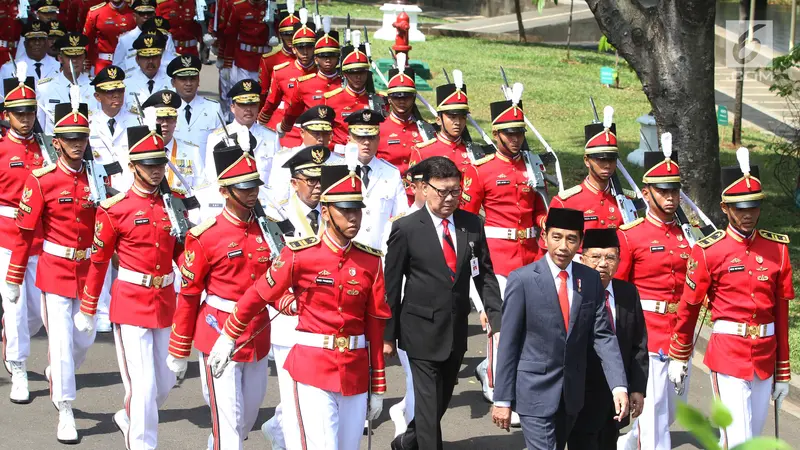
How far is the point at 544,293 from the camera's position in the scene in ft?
20.2

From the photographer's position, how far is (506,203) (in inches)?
367

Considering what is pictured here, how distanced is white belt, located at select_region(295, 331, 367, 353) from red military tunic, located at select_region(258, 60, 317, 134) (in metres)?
6.40

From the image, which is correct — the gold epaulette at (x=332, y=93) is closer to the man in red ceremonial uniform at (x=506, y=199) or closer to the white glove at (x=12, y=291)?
the man in red ceremonial uniform at (x=506, y=199)

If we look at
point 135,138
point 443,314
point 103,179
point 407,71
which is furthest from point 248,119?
point 443,314

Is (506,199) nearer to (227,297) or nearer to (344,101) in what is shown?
(227,297)

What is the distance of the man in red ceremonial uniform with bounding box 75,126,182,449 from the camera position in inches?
298

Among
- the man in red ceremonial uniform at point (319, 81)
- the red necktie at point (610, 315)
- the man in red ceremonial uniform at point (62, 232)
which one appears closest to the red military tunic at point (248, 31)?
the man in red ceremonial uniform at point (319, 81)

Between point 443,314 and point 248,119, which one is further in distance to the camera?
→ point 248,119

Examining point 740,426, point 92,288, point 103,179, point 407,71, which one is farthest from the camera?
point 407,71

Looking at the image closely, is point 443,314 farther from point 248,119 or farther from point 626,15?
point 626,15

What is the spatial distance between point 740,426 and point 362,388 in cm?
237

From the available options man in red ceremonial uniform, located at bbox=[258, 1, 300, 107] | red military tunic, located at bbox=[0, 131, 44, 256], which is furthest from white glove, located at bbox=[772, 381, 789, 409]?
man in red ceremonial uniform, located at bbox=[258, 1, 300, 107]

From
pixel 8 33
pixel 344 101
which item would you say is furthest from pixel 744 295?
pixel 8 33

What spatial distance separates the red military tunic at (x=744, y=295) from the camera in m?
7.38
